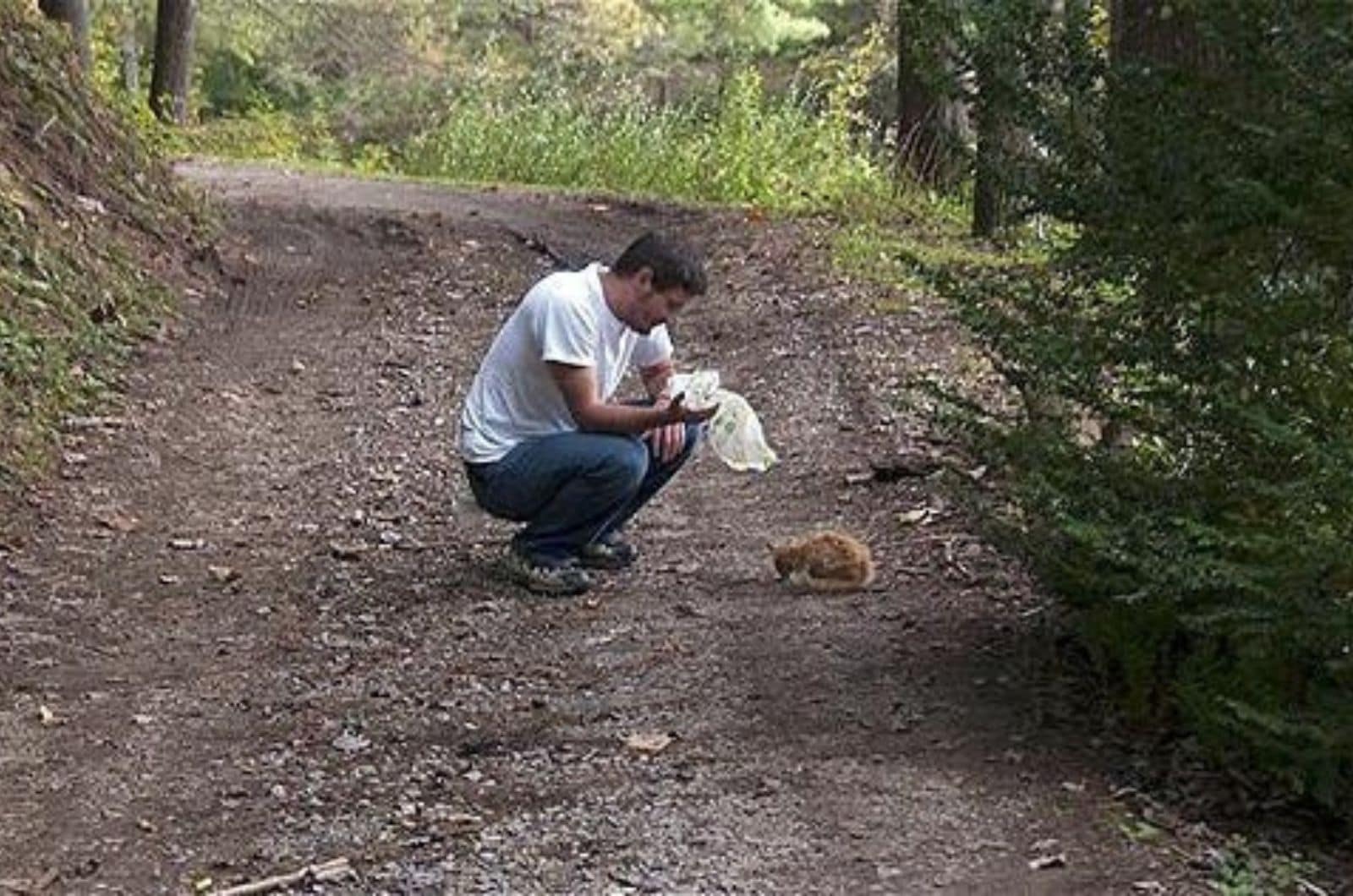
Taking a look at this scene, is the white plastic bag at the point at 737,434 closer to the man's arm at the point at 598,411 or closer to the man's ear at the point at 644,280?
the man's arm at the point at 598,411

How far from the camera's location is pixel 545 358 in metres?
6.04

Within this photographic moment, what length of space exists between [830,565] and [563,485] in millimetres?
843

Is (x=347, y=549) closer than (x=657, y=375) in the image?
A: No

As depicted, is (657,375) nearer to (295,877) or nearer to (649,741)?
(649,741)

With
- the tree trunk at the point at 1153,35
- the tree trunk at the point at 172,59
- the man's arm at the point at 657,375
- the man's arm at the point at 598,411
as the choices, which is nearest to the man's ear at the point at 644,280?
the man's arm at the point at 598,411

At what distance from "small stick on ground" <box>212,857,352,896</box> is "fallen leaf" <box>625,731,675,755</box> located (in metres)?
0.84

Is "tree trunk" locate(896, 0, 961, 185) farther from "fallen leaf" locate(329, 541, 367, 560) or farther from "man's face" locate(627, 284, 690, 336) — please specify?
"man's face" locate(627, 284, 690, 336)

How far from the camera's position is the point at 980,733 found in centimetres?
483

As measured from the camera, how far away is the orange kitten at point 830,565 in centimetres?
607

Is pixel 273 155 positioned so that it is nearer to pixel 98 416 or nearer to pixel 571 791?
pixel 98 416

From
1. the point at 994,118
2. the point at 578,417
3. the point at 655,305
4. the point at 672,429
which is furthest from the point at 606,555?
the point at 994,118

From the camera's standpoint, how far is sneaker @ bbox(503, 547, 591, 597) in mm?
6164

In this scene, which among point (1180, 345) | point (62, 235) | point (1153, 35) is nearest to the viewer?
point (1180, 345)

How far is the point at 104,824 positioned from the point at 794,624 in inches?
78.7
